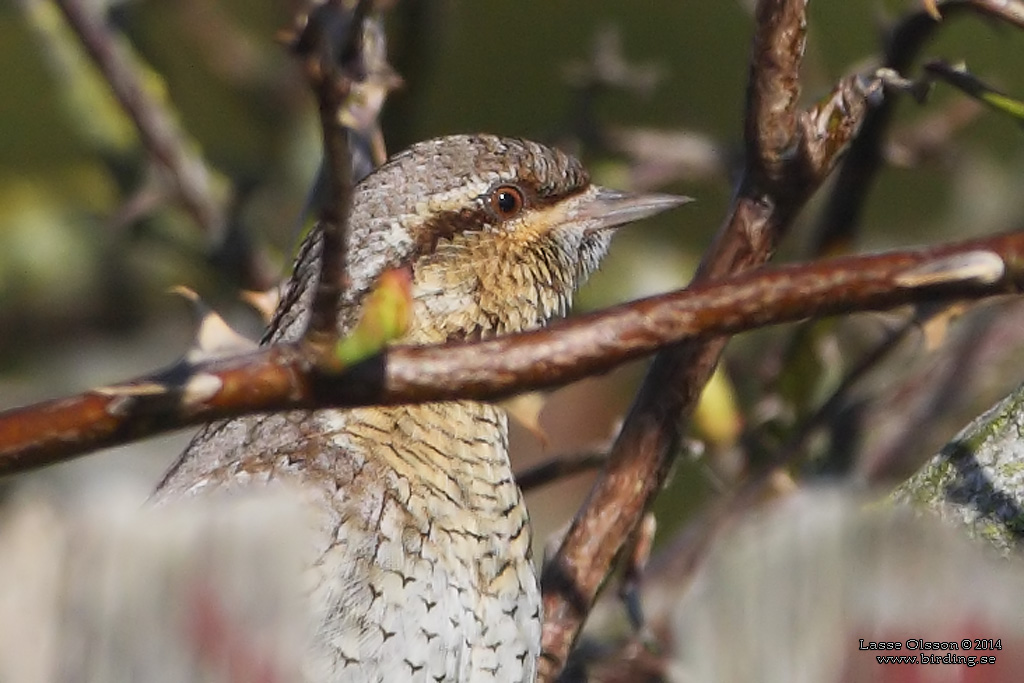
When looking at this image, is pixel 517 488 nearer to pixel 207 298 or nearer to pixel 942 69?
pixel 942 69

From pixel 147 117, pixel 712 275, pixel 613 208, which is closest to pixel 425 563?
pixel 712 275

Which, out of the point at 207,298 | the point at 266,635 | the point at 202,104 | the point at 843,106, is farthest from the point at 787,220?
the point at 202,104

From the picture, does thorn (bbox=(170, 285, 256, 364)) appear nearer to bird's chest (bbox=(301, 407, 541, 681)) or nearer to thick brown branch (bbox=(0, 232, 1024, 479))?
thick brown branch (bbox=(0, 232, 1024, 479))

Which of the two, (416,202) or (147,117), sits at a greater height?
(147,117)

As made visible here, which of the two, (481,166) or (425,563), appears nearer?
(425,563)

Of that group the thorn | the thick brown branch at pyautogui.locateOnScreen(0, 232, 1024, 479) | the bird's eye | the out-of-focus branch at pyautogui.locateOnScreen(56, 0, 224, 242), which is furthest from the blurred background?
the thick brown branch at pyautogui.locateOnScreen(0, 232, 1024, 479)

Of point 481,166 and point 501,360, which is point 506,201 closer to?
point 481,166
